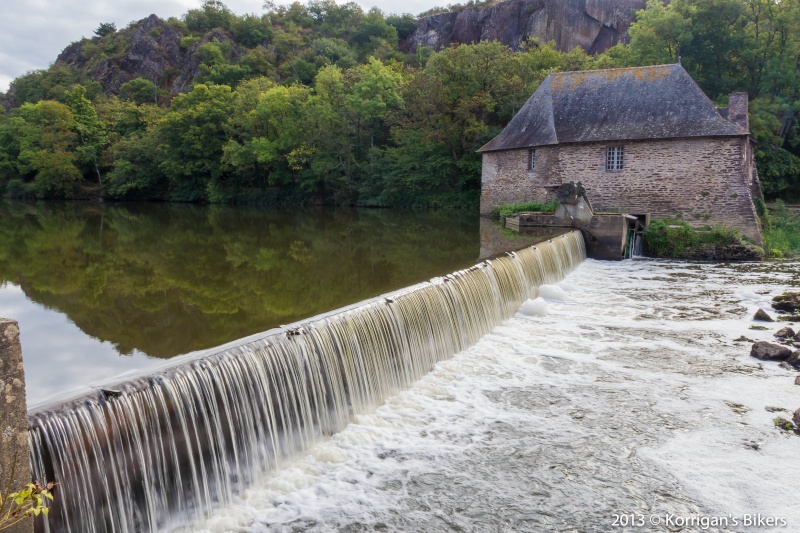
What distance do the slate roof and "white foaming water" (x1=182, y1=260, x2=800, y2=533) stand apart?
16306 mm

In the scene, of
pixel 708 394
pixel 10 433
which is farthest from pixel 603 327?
pixel 10 433

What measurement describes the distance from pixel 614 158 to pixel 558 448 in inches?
857

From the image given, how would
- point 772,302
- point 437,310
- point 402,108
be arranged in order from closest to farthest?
point 437,310, point 772,302, point 402,108

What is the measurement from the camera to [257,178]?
51500 millimetres

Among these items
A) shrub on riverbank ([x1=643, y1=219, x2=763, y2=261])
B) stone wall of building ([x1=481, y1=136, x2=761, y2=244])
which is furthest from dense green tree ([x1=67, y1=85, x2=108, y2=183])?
shrub on riverbank ([x1=643, y1=219, x2=763, y2=261])

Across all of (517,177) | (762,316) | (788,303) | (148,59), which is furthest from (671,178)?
(148,59)

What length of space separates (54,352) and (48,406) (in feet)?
10.8

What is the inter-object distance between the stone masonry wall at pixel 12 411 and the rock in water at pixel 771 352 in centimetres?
1008

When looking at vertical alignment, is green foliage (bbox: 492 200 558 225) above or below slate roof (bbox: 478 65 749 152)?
below

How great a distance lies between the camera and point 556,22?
64688 millimetres

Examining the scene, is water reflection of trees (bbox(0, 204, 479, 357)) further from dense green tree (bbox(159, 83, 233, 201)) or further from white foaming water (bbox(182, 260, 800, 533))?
dense green tree (bbox(159, 83, 233, 201))

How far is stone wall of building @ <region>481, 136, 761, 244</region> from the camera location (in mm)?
23312

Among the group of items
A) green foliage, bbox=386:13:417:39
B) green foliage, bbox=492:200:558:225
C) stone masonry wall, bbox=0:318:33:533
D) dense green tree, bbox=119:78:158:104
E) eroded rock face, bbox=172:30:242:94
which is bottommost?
stone masonry wall, bbox=0:318:33:533

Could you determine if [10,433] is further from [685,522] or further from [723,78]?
[723,78]
